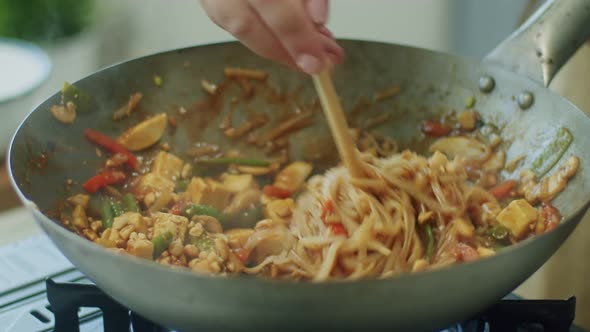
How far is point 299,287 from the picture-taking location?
76cm

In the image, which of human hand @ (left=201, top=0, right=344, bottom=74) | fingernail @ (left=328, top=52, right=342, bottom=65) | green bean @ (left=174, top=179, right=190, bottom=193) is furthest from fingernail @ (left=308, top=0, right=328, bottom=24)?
green bean @ (left=174, top=179, right=190, bottom=193)

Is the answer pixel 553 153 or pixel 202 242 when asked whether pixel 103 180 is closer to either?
pixel 202 242

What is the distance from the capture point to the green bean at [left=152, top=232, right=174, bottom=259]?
1.21 metres

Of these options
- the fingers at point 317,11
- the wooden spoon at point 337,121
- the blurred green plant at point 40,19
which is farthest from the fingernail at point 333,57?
the blurred green plant at point 40,19

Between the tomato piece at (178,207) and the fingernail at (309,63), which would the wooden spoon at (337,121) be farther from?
the tomato piece at (178,207)

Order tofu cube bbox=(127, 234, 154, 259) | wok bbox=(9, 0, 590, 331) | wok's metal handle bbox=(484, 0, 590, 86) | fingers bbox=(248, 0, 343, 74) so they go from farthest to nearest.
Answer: wok's metal handle bbox=(484, 0, 590, 86) → tofu cube bbox=(127, 234, 154, 259) → fingers bbox=(248, 0, 343, 74) → wok bbox=(9, 0, 590, 331)

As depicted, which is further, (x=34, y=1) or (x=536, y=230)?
(x=34, y=1)

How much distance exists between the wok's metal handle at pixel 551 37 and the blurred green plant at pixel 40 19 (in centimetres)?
Answer: 178

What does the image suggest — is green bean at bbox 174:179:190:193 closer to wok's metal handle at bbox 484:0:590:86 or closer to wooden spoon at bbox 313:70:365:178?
wooden spoon at bbox 313:70:365:178

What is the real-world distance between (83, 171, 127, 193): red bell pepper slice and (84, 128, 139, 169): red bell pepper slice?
0.04 metres

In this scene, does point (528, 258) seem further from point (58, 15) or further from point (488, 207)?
point (58, 15)

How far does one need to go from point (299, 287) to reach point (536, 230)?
59 centimetres

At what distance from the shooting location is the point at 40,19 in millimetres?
2656

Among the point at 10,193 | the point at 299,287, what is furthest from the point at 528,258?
the point at 10,193
